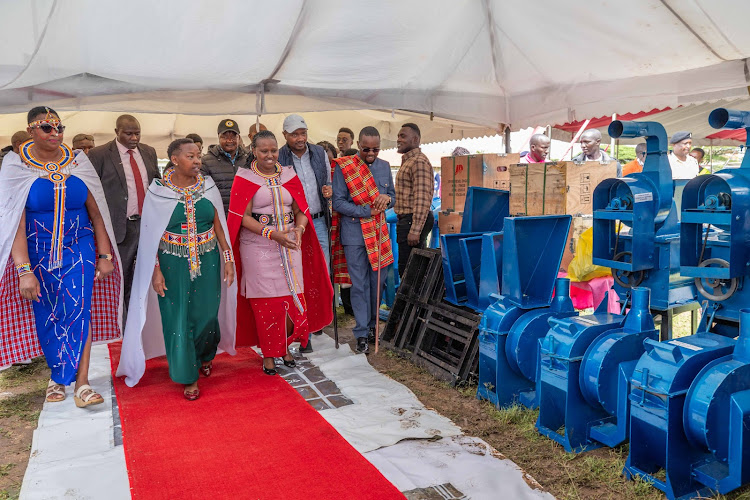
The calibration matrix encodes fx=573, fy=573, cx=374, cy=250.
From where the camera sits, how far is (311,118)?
10297mm

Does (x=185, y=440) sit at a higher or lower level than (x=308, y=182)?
lower

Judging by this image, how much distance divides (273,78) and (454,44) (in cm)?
149

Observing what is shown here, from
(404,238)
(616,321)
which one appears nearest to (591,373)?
(616,321)

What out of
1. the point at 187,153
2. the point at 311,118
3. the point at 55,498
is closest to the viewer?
the point at 55,498

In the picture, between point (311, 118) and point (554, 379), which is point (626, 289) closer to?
point (554, 379)

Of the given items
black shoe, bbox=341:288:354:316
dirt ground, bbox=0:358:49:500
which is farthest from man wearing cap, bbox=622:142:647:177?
dirt ground, bbox=0:358:49:500

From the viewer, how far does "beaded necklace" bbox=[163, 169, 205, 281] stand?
3602 mm

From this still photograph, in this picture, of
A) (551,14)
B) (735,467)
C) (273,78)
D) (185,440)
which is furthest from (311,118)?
(735,467)

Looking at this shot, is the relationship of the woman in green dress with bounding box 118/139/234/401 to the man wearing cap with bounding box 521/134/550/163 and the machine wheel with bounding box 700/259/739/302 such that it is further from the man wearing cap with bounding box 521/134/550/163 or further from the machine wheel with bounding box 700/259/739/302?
the man wearing cap with bounding box 521/134/550/163

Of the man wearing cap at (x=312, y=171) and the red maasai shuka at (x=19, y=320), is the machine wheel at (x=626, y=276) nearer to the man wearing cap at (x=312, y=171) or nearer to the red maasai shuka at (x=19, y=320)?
the man wearing cap at (x=312, y=171)

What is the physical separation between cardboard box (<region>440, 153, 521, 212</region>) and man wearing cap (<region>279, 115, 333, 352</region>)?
4.16 ft

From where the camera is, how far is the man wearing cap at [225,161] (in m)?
4.95

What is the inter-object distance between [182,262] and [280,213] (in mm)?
747

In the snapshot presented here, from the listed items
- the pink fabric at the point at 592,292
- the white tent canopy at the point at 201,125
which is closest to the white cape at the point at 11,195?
the pink fabric at the point at 592,292
